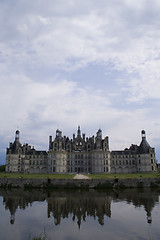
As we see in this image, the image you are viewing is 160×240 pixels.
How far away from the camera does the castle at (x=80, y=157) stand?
81875 mm

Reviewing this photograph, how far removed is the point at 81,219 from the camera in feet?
75.7

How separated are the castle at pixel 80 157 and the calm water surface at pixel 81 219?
160 ft

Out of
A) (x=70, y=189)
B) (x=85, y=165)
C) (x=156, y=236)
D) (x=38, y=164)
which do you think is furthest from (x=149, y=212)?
(x=38, y=164)

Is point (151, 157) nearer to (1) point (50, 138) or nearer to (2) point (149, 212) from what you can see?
(1) point (50, 138)

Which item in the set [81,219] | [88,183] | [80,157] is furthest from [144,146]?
[81,219]

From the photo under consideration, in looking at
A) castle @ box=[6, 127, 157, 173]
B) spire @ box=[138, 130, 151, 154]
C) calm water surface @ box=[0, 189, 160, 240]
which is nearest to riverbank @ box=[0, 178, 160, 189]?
Result: calm water surface @ box=[0, 189, 160, 240]

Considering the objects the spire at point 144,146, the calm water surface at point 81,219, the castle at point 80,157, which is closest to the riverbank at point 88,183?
the calm water surface at point 81,219

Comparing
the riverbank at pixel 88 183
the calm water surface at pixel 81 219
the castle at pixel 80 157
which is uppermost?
the castle at pixel 80 157

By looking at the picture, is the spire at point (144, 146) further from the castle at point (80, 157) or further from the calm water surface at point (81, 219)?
the calm water surface at point (81, 219)

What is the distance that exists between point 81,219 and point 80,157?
64539 mm

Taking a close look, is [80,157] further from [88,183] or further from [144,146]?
[88,183]

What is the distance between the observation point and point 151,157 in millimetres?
87188

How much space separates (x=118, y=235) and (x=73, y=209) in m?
10.4

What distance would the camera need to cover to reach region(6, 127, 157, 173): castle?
269 ft
